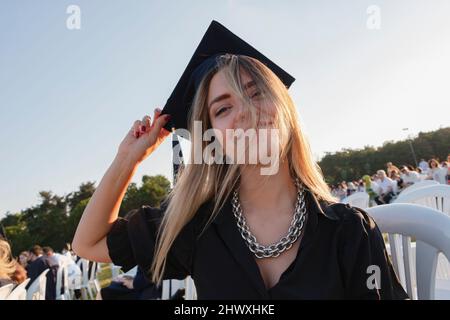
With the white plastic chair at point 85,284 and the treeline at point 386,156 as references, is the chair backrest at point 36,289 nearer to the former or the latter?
the white plastic chair at point 85,284

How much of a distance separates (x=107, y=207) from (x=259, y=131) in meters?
0.69

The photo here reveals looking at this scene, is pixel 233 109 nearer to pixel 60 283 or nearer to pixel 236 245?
pixel 236 245

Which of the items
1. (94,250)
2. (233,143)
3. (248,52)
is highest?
(248,52)

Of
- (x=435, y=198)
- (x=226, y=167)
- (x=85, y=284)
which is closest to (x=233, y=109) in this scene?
(x=226, y=167)

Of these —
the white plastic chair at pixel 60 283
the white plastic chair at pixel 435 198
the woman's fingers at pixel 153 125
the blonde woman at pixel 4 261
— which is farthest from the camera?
the white plastic chair at pixel 60 283

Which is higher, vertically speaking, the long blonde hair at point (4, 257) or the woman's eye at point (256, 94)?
the woman's eye at point (256, 94)

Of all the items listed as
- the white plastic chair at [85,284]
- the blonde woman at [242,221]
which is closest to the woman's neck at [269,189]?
the blonde woman at [242,221]

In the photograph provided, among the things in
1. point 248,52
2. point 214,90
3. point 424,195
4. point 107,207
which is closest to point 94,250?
point 107,207

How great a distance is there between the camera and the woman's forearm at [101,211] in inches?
57.7

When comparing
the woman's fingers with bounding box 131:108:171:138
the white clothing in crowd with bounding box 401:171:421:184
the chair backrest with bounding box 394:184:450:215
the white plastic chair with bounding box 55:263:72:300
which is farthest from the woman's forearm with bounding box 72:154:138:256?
the white clothing in crowd with bounding box 401:171:421:184

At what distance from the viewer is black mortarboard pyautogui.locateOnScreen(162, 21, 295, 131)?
5.74 ft

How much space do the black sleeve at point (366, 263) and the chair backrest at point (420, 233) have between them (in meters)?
0.07
